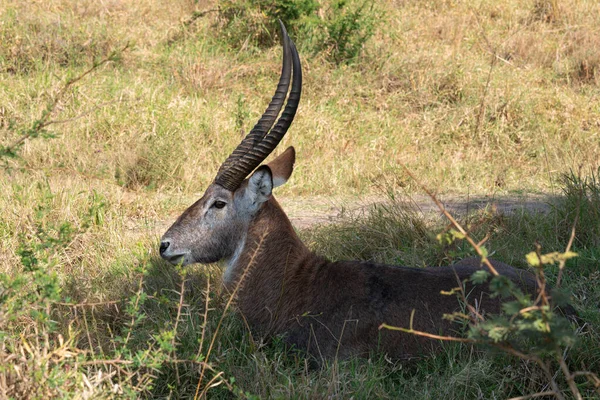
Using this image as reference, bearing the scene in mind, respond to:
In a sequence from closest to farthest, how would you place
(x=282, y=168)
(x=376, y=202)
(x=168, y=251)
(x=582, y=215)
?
(x=168, y=251) < (x=282, y=168) < (x=582, y=215) < (x=376, y=202)

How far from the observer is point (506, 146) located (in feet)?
30.4

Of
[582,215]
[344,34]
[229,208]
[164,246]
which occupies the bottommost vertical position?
[344,34]

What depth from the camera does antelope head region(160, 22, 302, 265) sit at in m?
4.65

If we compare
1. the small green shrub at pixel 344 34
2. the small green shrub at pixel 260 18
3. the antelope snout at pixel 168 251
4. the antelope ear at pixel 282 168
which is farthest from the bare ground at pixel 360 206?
the small green shrub at pixel 260 18

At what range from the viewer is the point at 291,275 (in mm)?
4547

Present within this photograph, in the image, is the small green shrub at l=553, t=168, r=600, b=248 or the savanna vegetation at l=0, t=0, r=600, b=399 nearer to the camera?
the savanna vegetation at l=0, t=0, r=600, b=399

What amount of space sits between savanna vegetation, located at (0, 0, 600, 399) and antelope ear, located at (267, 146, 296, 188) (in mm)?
769

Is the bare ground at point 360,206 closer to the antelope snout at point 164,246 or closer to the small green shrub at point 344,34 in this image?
the antelope snout at point 164,246

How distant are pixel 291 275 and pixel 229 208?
553 mm

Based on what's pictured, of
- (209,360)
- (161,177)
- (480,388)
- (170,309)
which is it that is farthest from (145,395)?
(161,177)

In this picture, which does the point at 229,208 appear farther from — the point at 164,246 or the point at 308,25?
the point at 308,25

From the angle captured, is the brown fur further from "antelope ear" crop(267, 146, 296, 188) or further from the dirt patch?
the dirt patch

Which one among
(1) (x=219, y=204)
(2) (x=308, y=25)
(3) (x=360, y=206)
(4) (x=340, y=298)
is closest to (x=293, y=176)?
(3) (x=360, y=206)

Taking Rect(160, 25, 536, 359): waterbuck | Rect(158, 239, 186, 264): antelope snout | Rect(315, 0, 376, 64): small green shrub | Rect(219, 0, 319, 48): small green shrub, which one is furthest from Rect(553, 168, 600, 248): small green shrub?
Rect(219, 0, 319, 48): small green shrub
